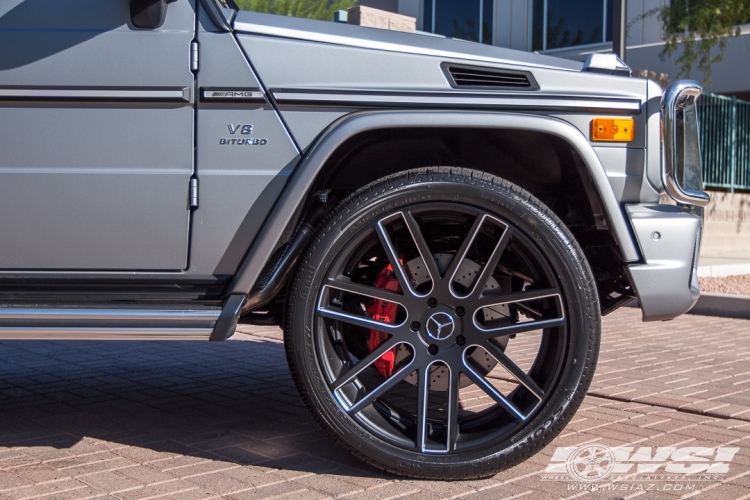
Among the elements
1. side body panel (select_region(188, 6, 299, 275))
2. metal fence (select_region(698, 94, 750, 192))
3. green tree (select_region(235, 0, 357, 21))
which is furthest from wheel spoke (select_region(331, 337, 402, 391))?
green tree (select_region(235, 0, 357, 21))

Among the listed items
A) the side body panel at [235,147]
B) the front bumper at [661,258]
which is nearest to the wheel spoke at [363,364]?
the side body panel at [235,147]

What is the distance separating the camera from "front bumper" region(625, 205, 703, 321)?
309cm

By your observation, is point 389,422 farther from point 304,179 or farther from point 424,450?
point 304,179

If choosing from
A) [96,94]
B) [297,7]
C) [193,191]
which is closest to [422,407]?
[193,191]

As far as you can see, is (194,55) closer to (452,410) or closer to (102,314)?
(102,314)

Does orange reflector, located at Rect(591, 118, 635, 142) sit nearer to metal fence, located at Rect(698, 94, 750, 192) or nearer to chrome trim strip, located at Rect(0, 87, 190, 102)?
chrome trim strip, located at Rect(0, 87, 190, 102)

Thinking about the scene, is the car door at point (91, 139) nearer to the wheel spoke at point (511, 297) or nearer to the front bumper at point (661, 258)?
the wheel spoke at point (511, 297)

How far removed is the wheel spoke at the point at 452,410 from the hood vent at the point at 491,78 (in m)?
1.03

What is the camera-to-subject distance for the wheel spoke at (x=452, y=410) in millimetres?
3095

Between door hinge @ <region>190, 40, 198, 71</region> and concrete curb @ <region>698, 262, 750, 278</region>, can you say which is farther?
concrete curb @ <region>698, 262, 750, 278</region>

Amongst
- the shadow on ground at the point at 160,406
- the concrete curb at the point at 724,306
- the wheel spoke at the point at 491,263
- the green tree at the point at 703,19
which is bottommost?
the concrete curb at the point at 724,306

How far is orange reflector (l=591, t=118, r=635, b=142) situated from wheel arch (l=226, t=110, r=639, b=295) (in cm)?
7

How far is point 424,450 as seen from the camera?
3.09 meters

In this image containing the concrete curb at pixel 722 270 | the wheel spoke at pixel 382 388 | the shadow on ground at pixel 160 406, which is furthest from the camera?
the concrete curb at pixel 722 270
